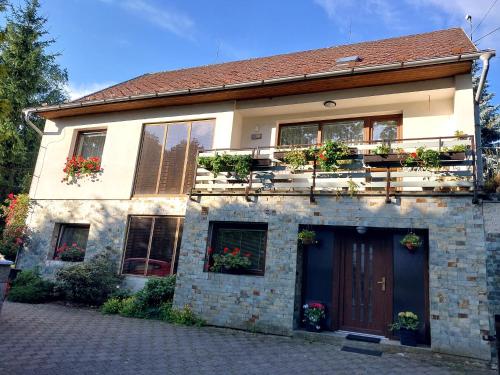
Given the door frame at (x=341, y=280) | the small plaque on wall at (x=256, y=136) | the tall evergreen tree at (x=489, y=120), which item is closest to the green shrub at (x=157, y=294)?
the door frame at (x=341, y=280)

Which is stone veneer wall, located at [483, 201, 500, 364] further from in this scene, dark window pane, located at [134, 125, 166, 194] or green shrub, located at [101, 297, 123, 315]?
dark window pane, located at [134, 125, 166, 194]

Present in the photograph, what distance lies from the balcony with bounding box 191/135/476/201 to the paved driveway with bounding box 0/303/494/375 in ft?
9.33

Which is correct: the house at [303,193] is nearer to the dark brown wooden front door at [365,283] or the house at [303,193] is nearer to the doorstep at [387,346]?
the dark brown wooden front door at [365,283]

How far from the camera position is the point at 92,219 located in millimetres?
10711

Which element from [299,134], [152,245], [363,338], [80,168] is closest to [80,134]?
[80,168]

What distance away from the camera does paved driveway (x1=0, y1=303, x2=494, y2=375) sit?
4.68 meters

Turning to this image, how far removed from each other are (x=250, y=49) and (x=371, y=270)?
10255 mm

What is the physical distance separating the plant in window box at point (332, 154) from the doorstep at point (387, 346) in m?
3.17

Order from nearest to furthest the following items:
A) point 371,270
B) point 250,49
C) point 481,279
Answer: point 481,279 < point 371,270 < point 250,49

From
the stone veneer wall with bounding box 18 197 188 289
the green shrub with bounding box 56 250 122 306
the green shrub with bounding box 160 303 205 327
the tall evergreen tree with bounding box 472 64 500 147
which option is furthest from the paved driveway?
the tall evergreen tree with bounding box 472 64 500 147

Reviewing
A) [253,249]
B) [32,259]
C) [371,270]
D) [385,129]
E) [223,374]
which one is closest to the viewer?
[223,374]

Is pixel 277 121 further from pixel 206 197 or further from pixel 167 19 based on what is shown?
pixel 167 19

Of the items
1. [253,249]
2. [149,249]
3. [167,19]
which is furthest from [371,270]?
[167,19]

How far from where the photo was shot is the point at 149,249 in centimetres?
993
